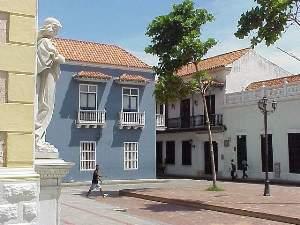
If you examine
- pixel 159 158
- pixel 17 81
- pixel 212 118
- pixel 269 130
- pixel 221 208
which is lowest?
pixel 221 208

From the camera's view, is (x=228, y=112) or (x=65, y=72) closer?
(x=65, y=72)

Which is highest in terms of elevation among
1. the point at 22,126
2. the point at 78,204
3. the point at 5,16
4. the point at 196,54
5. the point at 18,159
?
the point at 196,54

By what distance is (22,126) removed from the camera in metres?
6.75

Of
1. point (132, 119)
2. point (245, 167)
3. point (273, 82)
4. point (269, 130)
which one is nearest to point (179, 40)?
point (132, 119)

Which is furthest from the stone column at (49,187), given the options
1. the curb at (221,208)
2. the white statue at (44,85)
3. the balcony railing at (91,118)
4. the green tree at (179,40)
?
the balcony railing at (91,118)

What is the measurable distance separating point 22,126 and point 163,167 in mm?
29118

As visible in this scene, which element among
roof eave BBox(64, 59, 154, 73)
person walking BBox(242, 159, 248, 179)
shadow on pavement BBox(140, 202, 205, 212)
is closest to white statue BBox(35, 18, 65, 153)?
shadow on pavement BBox(140, 202, 205, 212)

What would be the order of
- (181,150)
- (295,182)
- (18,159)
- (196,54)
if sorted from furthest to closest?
1. (181,150)
2. (295,182)
3. (196,54)
4. (18,159)

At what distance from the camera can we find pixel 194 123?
108 feet


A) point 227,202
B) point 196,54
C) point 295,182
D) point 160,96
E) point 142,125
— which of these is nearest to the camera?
point 227,202

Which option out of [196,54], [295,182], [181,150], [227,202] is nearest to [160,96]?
[196,54]

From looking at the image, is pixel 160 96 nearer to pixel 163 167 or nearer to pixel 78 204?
pixel 78 204

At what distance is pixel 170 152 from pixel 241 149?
7.63 m

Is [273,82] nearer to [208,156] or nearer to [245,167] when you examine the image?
[245,167]
